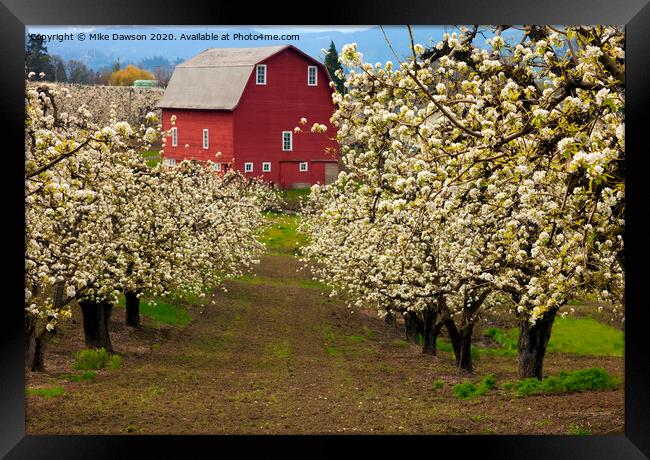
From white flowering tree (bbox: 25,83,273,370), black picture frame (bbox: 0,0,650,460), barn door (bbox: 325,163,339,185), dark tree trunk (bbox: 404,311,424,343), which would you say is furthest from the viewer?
dark tree trunk (bbox: 404,311,424,343)

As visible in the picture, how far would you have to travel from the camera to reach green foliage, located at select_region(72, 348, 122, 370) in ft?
38.4

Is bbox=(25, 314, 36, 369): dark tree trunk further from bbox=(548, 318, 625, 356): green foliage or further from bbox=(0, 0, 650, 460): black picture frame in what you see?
bbox=(548, 318, 625, 356): green foliage

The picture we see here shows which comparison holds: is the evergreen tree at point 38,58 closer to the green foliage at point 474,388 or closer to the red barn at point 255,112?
the red barn at point 255,112

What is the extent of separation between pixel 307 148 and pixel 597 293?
5.03m

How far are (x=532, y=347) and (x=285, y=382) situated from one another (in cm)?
348

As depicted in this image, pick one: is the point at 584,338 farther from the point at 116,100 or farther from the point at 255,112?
the point at 116,100

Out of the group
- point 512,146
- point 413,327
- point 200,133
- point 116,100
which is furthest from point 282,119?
point 512,146

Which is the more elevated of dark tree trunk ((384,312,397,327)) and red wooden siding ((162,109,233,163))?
red wooden siding ((162,109,233,163))

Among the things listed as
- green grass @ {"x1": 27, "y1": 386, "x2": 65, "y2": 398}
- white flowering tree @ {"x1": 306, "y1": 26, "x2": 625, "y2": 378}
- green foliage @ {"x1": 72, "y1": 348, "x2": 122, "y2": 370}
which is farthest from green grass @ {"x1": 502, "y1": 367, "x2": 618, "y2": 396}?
green grass @ {"x1": 27, "y1": 386, "x2": 65, "y2": 398}

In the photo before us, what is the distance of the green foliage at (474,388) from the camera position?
38.4 ft

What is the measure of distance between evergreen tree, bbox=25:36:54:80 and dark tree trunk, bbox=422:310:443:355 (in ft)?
22.6

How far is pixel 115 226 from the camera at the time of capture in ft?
39.3
